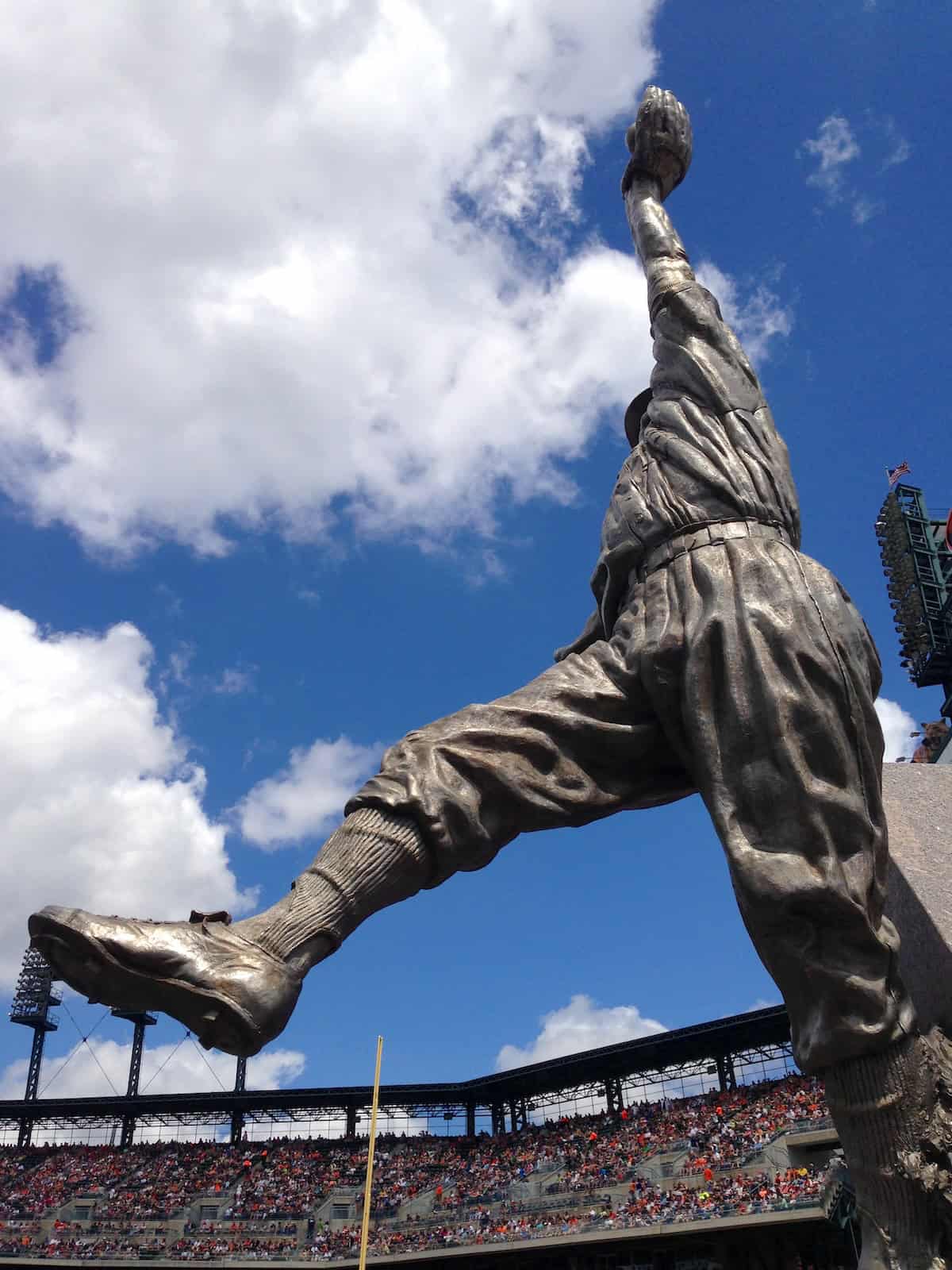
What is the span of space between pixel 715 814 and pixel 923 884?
1.10 metres

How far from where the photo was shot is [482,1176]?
2756 cm

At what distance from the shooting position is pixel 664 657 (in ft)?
9.10

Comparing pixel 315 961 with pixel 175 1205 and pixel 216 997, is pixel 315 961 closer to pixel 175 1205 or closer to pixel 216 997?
pixel 216 997

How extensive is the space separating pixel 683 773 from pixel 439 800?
778mm

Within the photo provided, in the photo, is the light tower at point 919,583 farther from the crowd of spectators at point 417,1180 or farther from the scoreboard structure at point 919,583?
the crowd of spectators at point 417,1180

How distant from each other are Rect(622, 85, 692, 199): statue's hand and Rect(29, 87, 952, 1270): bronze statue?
158 cm

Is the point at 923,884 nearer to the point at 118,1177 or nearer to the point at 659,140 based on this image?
the point at 659,140

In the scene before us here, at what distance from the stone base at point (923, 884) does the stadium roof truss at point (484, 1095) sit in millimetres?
23609

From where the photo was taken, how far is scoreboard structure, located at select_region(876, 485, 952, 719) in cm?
3094

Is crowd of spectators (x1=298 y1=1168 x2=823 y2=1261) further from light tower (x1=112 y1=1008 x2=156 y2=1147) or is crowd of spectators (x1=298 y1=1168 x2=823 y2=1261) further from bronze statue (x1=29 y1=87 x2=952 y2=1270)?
bronze statue (x1=29 y1=87 x2=952 y2=1270)

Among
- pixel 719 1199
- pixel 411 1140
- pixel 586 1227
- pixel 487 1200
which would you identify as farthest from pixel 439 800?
pixel 411 1140

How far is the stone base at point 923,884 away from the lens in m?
3.11

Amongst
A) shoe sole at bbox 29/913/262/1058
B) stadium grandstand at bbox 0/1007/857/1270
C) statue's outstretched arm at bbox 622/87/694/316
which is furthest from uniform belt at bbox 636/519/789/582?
stadium grandstand at bbox 0/1007/857/1270

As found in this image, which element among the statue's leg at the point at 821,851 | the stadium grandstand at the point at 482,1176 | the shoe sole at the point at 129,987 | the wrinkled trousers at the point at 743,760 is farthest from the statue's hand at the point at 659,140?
the stadium grandstand at the point at 482,1176
